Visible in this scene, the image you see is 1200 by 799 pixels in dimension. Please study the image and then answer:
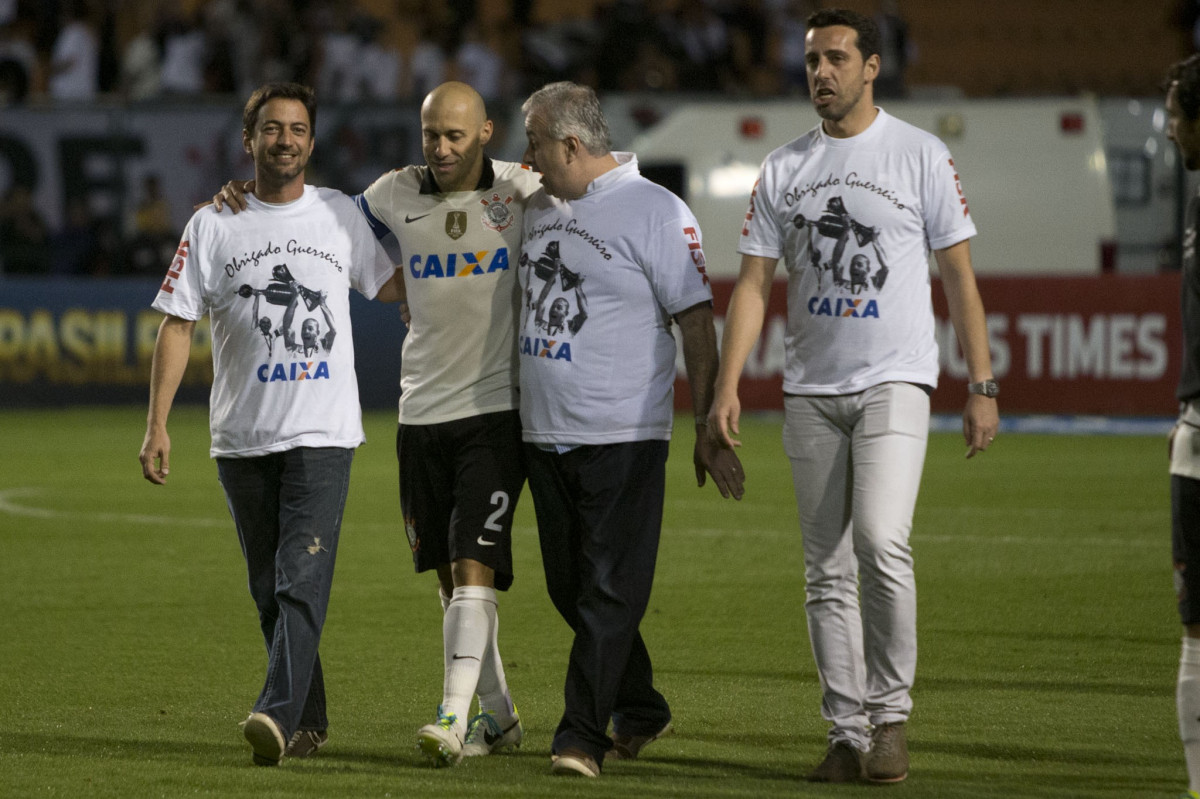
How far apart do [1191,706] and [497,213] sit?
8.39 feet

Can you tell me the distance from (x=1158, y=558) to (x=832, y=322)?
5.23 meters

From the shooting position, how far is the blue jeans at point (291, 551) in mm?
5473

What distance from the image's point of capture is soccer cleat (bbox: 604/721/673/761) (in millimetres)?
5642

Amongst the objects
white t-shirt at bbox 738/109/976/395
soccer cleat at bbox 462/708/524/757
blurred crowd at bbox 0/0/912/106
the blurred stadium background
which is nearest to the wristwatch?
white t-shirt at bbox 738/109/976/395

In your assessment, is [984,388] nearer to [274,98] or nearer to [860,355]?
[860,355]

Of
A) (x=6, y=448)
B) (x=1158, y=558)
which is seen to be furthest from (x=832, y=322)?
(x=6, y=448)

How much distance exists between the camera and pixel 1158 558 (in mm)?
9867

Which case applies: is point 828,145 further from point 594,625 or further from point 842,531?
point 594,625

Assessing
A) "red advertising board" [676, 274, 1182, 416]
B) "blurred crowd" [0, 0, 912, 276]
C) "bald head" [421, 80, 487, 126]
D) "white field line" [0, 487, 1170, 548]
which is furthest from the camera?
"blurred crowd" [0, 0, 912, 276]

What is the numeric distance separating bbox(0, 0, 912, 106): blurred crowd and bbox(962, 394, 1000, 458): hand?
50.3 feet

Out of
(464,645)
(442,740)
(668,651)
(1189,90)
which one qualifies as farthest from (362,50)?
(1189,90)

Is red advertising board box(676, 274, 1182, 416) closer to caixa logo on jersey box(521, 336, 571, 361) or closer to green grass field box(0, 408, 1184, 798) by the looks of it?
green grass field box(0, 408, 1184, 798)

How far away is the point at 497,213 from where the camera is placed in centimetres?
572

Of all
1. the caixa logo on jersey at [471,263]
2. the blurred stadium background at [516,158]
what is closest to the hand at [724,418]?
the caixa logo on jersey at [471,263]
